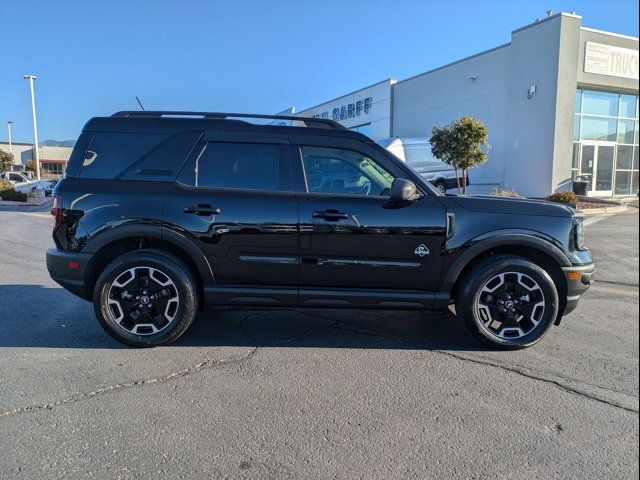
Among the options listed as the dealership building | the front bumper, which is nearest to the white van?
the dealership building

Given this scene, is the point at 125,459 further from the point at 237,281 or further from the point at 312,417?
the point at 237,281

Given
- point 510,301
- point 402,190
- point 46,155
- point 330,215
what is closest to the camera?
point 402,190

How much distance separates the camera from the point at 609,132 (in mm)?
21109

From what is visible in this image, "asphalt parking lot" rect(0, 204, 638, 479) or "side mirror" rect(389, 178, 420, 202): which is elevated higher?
"side mirror" rect(389, 178, 420, 202)

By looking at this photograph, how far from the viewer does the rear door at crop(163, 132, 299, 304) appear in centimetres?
410

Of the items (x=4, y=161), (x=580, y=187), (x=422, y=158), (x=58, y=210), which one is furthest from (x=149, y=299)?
(x=4, y=161)

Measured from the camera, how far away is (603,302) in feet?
19.8

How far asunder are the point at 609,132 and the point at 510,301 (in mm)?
21029

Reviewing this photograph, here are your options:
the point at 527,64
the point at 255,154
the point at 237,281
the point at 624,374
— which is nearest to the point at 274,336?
the point at 237,281

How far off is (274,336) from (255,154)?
175cm

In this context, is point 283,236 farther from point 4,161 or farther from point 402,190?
point 4,161

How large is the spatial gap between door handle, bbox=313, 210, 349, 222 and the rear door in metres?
0.19

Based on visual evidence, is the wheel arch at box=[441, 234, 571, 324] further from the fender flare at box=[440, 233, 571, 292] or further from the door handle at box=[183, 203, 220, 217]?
the door handle at box=[183, 203, 220, 217]

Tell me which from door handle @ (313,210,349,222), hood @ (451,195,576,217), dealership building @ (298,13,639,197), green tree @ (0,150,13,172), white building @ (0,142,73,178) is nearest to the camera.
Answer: door handle @ (313,210,349,222)
